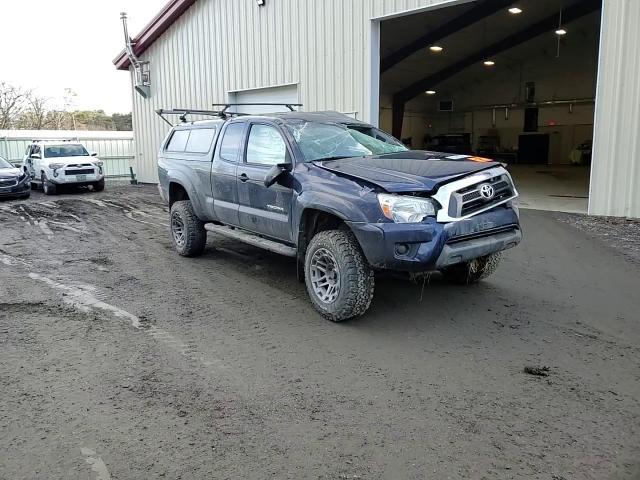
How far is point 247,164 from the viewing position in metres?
6.36

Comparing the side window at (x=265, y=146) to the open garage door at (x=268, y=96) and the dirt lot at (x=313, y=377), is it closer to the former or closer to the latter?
the dirt lot at (x=313, y=377)

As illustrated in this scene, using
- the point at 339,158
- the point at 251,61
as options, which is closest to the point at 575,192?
the point at 251,61

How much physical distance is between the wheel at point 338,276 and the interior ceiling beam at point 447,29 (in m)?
16.0

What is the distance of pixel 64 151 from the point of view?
1895cm

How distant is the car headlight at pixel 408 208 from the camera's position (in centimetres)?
447

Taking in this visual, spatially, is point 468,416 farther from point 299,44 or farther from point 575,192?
point 575,192

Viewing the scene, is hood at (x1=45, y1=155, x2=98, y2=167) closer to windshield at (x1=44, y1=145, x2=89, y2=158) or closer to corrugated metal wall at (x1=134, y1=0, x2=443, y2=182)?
windshield at (x1=44, y1=145, x2=89, y2=158)

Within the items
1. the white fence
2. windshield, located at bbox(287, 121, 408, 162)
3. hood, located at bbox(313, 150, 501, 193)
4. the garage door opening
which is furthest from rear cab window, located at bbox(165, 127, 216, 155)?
the white fence

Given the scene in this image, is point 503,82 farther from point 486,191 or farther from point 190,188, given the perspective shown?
point 486,191

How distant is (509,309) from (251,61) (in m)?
12.4

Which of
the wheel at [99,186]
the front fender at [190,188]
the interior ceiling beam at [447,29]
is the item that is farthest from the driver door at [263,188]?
the interior ceiling beam at [447,29]

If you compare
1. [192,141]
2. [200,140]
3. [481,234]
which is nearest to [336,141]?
[481,234]

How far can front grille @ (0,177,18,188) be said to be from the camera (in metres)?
15.9

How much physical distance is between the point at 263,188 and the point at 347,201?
1.53 meters
